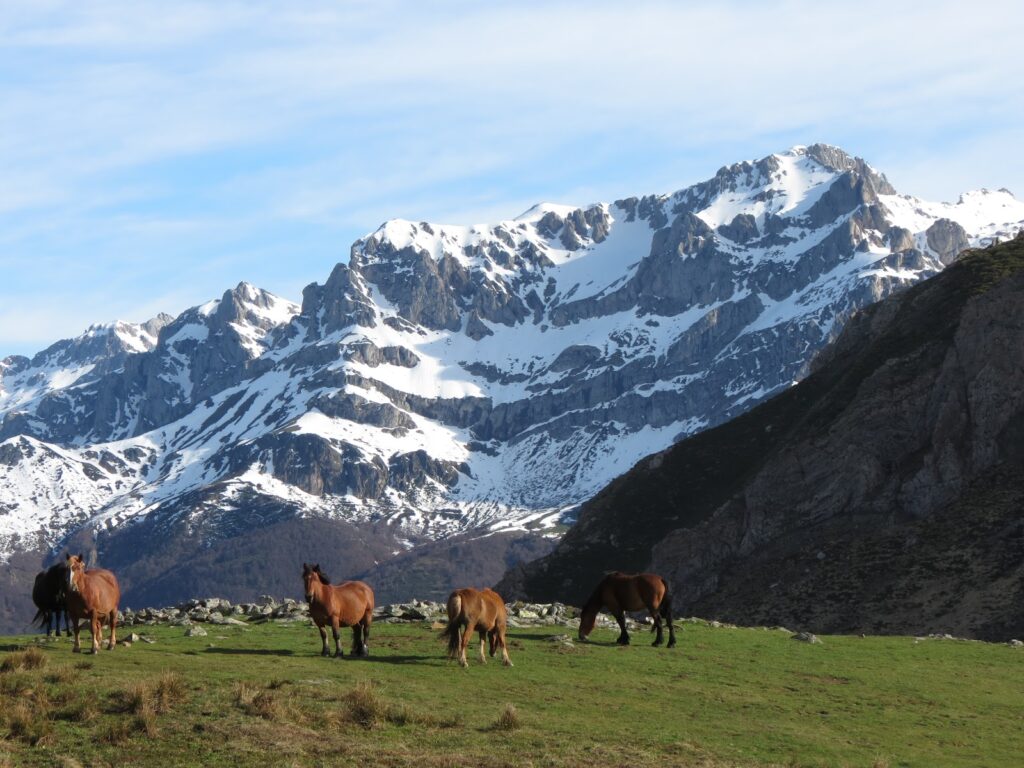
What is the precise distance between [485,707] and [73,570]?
457 inches

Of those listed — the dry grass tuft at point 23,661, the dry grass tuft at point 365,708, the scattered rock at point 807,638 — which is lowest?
the dry grass tuft at point 365,708

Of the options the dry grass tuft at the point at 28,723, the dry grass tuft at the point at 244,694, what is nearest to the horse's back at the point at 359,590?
the dry grass tuft at the point at 244,694

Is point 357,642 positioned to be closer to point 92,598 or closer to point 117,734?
point 92,598

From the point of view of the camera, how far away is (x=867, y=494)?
121125mm

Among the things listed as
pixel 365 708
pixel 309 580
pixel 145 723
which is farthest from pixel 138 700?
pixel 309 580

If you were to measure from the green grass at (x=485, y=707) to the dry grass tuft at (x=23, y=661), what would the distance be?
0.26 feet

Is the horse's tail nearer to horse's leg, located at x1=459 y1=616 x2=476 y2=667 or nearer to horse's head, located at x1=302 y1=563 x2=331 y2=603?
horse's leg, located at x1=459 y1=616 x2=476 y2=667

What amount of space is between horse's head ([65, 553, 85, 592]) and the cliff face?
64.4m

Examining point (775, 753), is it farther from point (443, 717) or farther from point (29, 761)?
point (29, 761)


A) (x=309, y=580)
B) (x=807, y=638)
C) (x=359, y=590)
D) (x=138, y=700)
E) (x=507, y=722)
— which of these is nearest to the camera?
(x=138, y=700)

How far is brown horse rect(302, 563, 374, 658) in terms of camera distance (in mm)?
35625

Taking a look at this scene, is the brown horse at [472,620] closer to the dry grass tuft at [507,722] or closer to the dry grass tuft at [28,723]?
the dry grass tuft at [507,722]

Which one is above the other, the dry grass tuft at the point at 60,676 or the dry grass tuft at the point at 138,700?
the dry grass tuft at the point at 60,676

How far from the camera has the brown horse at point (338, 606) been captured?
3562cm
